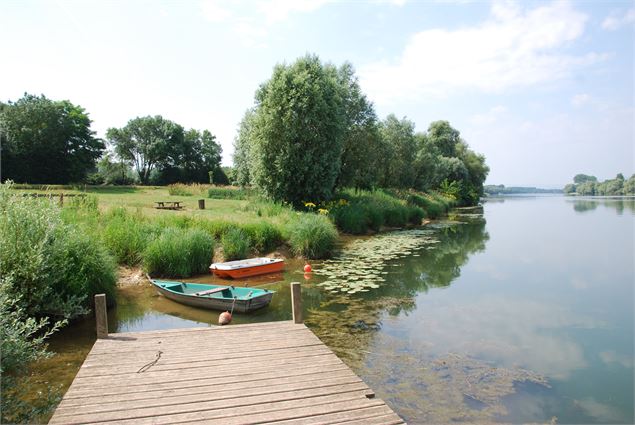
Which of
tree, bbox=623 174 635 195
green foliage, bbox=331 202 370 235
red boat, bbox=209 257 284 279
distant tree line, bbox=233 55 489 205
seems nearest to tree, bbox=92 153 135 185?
distant tree line, bbox=233 55 489 205

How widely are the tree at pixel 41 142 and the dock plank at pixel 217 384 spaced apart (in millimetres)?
43369

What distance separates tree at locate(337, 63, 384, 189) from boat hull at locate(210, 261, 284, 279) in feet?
56.2

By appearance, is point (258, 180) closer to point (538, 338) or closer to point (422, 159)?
point (538, 338)

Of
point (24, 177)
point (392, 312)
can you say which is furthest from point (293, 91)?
point (24, 177)

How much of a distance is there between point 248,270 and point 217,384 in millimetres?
9059

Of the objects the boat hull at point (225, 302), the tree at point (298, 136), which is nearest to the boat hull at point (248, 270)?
the boat hull at point (225, 302)

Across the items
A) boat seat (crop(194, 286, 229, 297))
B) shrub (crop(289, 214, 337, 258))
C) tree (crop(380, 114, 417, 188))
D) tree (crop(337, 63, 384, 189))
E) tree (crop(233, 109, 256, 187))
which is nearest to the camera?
boat seat (crop(194, 286, 229, 297))

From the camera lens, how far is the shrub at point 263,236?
1709 centimetres

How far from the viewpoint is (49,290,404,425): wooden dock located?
4.17 m

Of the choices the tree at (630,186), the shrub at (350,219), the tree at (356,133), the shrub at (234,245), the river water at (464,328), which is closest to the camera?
the river water at (464,328)

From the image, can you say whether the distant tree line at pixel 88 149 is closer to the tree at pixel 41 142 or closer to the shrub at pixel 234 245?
the tree at pixel 41 142

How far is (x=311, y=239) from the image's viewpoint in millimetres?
17578

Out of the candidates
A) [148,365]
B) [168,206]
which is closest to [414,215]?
[168,206]

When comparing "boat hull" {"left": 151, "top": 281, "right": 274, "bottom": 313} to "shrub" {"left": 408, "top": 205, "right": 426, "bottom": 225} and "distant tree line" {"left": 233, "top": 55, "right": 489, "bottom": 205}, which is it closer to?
"distant tree line" {"left": 233, "top": 55, "right": 489, "bottom": 205}
